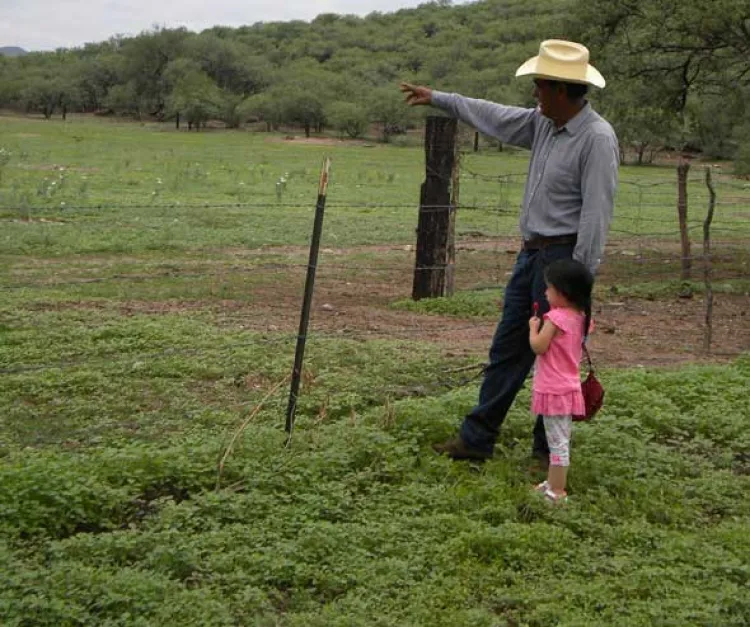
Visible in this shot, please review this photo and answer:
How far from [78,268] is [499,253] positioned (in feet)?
21.3

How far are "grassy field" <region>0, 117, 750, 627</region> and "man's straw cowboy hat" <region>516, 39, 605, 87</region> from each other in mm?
2040

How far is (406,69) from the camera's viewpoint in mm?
111875

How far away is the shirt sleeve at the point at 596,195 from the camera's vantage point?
4848 millimetres

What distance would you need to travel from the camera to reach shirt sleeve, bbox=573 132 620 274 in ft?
15.9

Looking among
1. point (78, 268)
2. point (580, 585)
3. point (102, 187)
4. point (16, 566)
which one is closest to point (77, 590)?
point (16, 566)

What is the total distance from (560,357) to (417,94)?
64.8 inches

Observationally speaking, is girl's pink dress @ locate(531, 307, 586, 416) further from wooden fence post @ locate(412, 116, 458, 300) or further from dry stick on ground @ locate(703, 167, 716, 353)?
wooden fence post @ locate(412, 116, 458, 300)

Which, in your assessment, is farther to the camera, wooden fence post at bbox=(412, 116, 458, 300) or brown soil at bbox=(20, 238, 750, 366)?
wooden fence post at bbox=(412, 116, 458, 300)

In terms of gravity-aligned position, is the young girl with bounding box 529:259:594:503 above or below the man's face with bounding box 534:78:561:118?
below

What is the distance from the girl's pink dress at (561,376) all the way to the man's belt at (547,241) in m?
0.38

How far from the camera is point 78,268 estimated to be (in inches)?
486

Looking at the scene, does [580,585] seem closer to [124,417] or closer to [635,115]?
[124,417]

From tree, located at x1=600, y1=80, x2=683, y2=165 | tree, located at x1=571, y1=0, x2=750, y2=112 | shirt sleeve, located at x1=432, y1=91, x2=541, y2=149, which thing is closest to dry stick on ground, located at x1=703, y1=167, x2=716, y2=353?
shirt sleeve, located at x1=432, y1=91, x2=541, y2=149

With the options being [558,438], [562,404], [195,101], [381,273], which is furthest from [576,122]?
[195,101]
